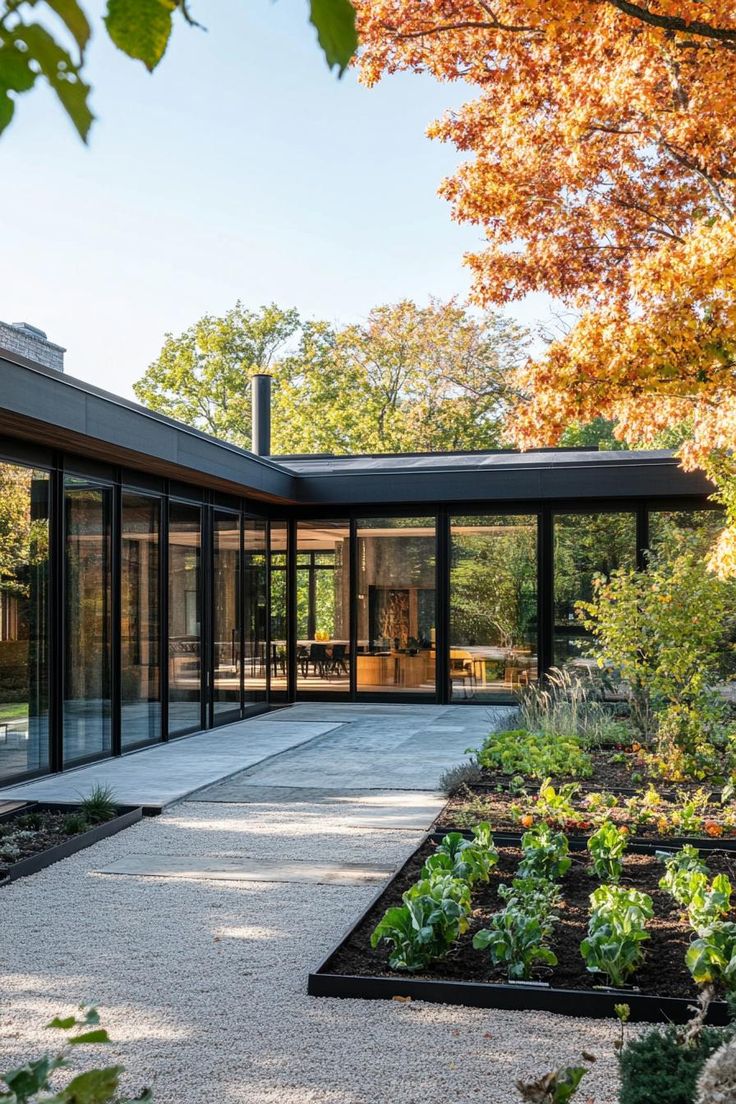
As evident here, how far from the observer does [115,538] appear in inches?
435

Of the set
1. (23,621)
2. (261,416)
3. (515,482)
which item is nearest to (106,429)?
(23,621)

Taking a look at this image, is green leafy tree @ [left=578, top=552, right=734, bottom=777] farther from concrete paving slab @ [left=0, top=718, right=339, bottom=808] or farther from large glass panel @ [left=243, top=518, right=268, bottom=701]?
large glass panel @ [left=243, top=518, right=268, bottom=701]

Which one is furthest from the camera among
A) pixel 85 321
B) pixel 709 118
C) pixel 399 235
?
pixel 85 321

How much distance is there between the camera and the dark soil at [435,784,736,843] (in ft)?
21.8

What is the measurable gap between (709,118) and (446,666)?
8728 millimetres

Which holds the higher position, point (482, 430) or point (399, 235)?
point (399, 235)

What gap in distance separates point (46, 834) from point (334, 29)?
22.9 ft

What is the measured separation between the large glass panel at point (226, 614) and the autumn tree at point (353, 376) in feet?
60.4

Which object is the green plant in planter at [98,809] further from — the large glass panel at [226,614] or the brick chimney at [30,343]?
the brick chimney at [30,343]

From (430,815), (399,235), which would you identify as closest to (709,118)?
(430,815)

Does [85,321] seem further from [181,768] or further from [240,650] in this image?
[181,768]

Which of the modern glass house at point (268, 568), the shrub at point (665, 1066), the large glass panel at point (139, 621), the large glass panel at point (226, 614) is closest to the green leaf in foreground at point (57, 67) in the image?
the shrub at point (665, 1066)

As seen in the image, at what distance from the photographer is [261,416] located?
61.8 feet

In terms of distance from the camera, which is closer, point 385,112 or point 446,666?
point 446,666
